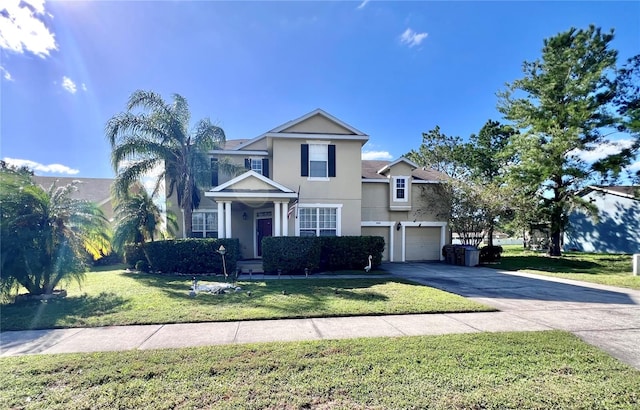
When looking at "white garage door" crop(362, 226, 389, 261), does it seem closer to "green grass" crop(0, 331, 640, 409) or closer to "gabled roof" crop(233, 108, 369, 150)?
"gabled roof" crop(233, 108, 369, 150)

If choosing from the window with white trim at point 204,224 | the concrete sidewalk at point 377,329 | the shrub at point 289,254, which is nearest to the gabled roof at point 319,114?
the shrub at point 289,254

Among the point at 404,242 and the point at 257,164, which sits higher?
the point at 257,164

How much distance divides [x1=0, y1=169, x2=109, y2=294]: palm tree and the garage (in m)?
15.0

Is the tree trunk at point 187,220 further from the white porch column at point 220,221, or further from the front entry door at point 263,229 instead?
the front entry door at point 263,229

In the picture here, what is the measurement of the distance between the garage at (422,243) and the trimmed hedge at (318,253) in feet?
15.2

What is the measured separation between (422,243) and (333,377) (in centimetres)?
1577

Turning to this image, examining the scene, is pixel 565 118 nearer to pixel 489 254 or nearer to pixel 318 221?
pixel 489 254

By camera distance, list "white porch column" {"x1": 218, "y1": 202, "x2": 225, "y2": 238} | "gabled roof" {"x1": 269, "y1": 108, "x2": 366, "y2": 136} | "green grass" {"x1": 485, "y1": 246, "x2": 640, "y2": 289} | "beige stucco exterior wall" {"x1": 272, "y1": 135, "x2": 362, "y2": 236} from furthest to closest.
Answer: "beige stucco exterior wall" {"x1": 272, "y1": 135, "x2": 362, "y2": 236} < "gabled roof" {"x1": 269, "y1": 108, "x2": 366, "y2": 136} < "white porch column" {"x1": 218, "y1": 202, "x2": 225, "y2": 238} < "green grass" {"x1": 485, "y1": 246, "x2": 640, "y2": 289}

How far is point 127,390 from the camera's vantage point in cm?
358

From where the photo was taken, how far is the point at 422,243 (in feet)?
60.6

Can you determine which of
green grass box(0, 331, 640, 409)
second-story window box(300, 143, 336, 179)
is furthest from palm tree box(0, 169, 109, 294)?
second-story window box(300, 143, 336, 179)

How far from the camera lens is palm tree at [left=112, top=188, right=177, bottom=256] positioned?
1349 centimetres

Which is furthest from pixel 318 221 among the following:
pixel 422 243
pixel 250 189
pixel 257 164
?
pixel 422 243

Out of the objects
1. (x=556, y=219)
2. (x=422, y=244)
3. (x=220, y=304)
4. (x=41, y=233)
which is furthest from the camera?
(x=556, y=219)
